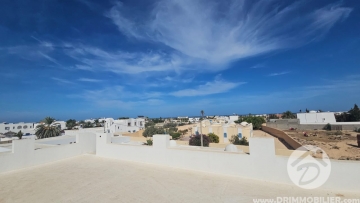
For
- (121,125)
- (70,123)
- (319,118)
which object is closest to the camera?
(319,118)

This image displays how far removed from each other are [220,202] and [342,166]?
152 inches

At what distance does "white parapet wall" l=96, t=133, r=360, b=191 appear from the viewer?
18.0 ft

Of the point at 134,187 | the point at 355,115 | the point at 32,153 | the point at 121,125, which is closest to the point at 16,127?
the point at 121,125

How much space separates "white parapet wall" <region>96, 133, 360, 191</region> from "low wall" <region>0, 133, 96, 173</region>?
527 cm

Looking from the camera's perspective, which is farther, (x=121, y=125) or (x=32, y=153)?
(x=121, y=125)

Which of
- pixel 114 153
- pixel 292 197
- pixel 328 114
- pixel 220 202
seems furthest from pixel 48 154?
pixel 328 114

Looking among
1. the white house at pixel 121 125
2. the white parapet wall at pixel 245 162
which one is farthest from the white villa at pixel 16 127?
the white parapet wall at pixel 245 162

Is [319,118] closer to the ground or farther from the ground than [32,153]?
closer to the ground

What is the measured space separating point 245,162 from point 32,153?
436 inches

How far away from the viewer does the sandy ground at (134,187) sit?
18.2 feet

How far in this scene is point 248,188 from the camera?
5969 mm

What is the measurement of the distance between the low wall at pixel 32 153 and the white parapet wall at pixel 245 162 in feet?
17.3

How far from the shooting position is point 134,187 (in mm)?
6457

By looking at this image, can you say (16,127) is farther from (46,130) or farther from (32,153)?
(32,153)
